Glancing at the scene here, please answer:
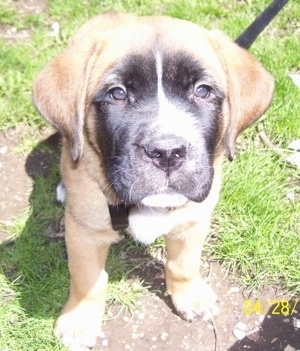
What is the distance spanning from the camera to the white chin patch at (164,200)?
321 centimetres

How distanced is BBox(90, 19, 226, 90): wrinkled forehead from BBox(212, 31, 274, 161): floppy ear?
7 centimetres

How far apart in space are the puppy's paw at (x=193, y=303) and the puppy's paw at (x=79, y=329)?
53 cm

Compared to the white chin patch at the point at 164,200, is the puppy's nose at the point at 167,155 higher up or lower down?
higher up

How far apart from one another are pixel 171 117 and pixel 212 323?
1.67 m

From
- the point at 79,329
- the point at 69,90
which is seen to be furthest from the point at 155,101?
the point at 79,329

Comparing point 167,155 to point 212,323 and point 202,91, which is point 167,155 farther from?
point 212,323

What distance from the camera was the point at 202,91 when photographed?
3.28m

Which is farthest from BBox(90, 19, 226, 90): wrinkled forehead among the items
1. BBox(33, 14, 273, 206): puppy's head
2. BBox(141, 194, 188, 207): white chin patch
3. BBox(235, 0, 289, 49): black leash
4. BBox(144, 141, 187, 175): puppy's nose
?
BBox(235, 0, 289, 49): black leash

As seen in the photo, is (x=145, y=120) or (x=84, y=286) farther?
(x=84, y=286)

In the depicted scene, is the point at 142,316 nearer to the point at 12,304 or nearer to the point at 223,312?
the point at 223,312

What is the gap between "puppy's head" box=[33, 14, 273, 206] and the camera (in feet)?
10.1

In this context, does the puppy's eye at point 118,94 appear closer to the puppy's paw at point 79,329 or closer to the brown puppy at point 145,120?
the brown puppy at point 145,120
